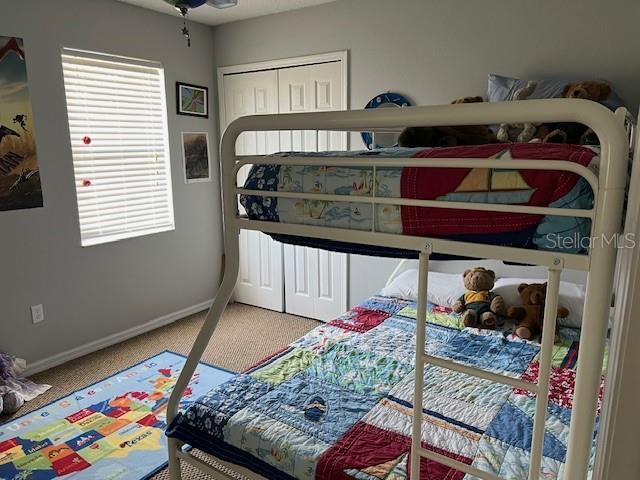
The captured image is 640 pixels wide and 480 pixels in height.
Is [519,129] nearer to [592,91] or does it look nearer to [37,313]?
[592,91]

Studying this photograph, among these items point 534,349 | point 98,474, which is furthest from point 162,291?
point 534,349

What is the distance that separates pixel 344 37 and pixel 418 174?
2.50 m

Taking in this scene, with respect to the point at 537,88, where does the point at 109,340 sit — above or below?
below

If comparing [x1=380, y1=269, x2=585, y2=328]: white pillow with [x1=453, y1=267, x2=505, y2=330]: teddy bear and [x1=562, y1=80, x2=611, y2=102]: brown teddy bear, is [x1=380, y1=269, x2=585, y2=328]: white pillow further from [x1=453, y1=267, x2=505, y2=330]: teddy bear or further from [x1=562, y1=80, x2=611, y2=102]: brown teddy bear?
[x1=562, y1=80, x2=611, y2=102]: brown teddy bear

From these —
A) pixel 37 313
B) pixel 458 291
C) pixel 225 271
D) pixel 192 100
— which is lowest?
pixel 37 313

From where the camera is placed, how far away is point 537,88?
247cm

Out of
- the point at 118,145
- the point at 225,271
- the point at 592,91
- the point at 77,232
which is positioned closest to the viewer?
the point at 225,271

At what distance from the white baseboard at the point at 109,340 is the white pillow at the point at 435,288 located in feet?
6.24

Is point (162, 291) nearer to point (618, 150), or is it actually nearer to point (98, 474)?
point (98, 474)

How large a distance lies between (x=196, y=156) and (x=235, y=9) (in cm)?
118

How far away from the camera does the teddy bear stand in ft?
7.74

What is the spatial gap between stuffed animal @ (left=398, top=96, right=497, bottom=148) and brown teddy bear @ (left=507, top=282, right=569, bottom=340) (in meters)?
0.95

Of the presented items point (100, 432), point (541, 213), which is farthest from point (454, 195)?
point (100, 432)

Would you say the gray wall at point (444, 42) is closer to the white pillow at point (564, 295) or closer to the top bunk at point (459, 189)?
the white pillow at point (564, 295)
